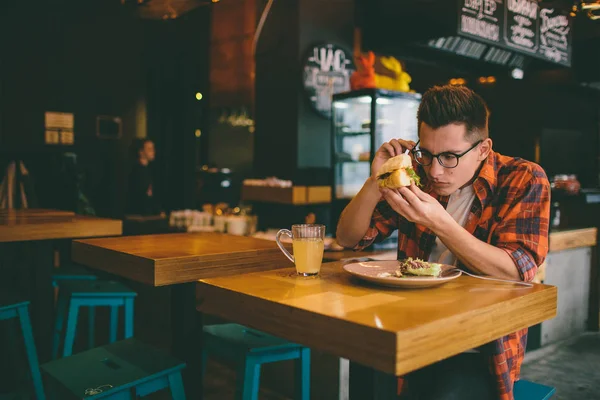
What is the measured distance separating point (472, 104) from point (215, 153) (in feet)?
24.0

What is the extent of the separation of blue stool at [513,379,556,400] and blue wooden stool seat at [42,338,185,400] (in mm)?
1113

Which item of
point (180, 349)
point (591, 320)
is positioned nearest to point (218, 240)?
point (180, 349)

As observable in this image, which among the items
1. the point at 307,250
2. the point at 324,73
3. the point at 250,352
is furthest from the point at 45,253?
the point at 324,73

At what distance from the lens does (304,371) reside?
2205mm

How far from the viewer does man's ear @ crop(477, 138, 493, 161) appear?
1.75 metres

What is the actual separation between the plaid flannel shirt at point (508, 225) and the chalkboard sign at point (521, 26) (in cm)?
318

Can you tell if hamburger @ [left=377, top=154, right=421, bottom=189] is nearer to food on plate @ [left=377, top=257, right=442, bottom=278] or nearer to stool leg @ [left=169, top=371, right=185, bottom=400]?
food on plate @ [left=377, top=257, right=442, bottom=278]

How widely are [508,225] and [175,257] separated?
3.56 feet

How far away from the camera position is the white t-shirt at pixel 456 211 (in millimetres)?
1845

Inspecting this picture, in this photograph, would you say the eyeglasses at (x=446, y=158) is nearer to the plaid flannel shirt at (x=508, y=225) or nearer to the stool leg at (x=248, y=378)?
the plaid flannel shirt at (x=508, y=225)

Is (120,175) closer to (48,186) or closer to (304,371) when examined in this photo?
(48,186)

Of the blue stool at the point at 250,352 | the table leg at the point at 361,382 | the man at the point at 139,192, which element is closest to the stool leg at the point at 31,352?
the blue stool at the point at 250,352

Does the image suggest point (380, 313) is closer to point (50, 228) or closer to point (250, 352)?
point (250, 352)

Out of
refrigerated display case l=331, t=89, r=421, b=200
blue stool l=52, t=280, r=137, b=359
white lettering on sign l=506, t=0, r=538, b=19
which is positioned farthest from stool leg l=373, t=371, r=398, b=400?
white lettering on sign l=506, t=0, r=538, b=19
